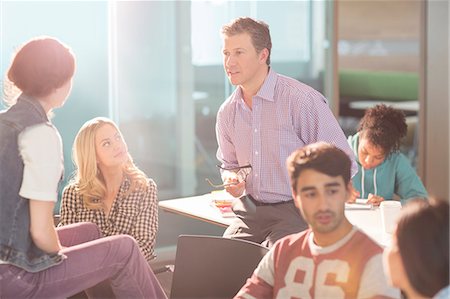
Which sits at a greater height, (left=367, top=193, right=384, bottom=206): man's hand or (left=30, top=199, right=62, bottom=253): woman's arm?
(left=30, top=199, right=62, bottom=253): woman's arm

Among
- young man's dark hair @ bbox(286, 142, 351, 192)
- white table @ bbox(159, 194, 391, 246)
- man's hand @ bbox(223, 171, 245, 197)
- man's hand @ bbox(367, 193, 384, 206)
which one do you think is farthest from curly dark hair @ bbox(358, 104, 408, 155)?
young man's dark hair @ bbox(286, 142, 351, 192)

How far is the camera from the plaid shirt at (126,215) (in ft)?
11.9

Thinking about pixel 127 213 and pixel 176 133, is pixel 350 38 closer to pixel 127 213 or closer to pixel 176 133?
pixel 176 133

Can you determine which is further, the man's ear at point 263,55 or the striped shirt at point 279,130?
the man's ear at point 263,55

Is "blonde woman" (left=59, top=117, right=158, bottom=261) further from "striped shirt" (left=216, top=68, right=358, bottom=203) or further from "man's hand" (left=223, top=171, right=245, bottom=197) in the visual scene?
"striped shirt" (left=216, top=68, right=358, bottom=203)

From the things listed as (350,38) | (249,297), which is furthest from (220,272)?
(350,38)

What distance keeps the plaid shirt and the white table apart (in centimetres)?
24

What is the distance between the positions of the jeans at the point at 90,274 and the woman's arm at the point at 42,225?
0.10 m

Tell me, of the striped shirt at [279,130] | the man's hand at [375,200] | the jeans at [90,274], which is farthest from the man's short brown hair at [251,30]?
the jeans at [90,274]

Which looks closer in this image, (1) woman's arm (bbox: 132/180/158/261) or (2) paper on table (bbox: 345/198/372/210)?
(1) woman's arm (bbox: 132/180/158/261)

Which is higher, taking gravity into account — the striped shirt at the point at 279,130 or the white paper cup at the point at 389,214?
the striped shirt at the point at 279,130

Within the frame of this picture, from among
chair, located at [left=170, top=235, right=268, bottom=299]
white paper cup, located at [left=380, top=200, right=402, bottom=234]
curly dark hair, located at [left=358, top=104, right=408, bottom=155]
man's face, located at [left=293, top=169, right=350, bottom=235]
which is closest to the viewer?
man's face, located at [left=293, top=169, right=350, bottom=235]

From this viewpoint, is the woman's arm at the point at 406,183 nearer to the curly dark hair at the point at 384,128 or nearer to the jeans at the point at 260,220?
the curly dark hair at the point at 384,128

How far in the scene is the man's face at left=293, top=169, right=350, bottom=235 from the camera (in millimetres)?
2361
